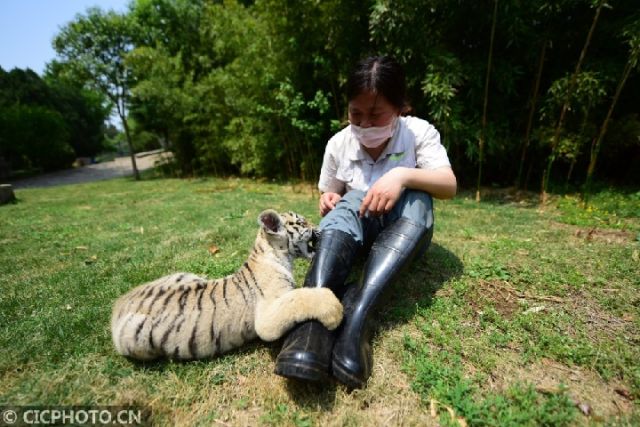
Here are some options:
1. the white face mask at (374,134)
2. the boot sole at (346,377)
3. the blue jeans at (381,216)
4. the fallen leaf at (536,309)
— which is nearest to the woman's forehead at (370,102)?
the white face mask at (374,134)

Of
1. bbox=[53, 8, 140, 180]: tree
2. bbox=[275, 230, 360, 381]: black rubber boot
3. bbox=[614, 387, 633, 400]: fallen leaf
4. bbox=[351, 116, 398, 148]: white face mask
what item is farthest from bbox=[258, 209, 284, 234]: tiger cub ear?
bbox=[53, 8, 140, 180]: tree

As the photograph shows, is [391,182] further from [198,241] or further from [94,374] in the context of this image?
[198,241]

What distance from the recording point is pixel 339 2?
23.2 ft

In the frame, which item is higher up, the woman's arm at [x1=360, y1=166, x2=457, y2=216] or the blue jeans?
the woman's arm at [x1=360, y1=166, x2=457, y2=216]

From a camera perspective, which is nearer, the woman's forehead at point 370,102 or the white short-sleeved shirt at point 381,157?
the woman's forehead at point 370,102

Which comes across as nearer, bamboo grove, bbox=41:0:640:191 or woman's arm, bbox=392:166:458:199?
woman's arm, bbox=392:166:458:199

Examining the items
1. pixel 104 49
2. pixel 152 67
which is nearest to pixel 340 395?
pixel 152 67

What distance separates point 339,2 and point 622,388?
7773 mm

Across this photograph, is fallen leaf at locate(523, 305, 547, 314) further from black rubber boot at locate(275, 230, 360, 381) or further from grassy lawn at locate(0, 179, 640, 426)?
black rubber boot at locate(275, 230, 360, 381)

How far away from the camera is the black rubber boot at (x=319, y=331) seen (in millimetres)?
1609

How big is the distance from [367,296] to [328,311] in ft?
0.89

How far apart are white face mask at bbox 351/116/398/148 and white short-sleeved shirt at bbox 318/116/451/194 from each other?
147 millimetres

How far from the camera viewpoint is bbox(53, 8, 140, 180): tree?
16891 millimetres

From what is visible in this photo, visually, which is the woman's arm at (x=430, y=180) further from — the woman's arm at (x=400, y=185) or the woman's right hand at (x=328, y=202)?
the woman's right hand at (x=328, y=202)
